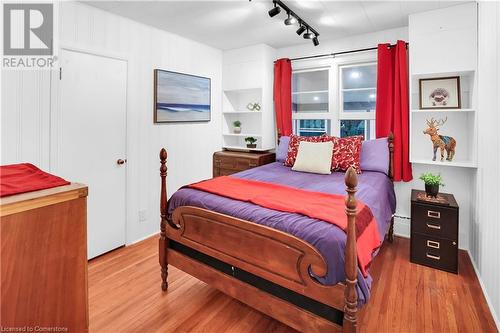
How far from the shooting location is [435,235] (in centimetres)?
268

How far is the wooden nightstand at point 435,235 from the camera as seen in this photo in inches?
102

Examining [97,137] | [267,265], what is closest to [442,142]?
[267,265]

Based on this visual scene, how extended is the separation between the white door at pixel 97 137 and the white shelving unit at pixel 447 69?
309 cm

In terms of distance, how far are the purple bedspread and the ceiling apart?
1.63m

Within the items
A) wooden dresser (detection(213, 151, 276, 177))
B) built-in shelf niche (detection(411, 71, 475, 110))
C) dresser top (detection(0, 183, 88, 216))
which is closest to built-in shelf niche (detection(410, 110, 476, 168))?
built-in shelf niche (detection(411, 71, 475, 110))

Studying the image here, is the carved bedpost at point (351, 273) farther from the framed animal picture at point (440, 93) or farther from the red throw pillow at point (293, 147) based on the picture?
the framed animal picture at point (440, 93)

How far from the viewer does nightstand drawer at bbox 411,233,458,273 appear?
8.54 ft

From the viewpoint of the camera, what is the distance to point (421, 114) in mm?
3252

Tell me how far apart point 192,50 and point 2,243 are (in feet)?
11.9

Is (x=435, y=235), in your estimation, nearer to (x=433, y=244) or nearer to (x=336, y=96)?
(x=433, y=244)

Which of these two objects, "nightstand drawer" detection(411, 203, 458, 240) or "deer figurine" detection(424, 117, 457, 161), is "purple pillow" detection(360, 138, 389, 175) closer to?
"deer figurine" detection(424, 117, 457, 161)

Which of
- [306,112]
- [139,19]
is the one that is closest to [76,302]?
[139,19]

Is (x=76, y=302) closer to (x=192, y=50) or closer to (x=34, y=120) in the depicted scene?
(x=34, y=120)

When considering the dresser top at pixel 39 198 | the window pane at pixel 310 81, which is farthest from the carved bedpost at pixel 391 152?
the dresser top at pixel 39 198
